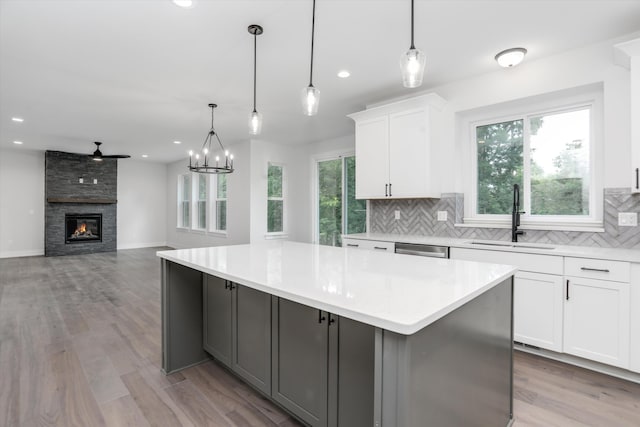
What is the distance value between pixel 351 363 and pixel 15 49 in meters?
3.77

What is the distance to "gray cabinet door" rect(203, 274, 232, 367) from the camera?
2.23 metres

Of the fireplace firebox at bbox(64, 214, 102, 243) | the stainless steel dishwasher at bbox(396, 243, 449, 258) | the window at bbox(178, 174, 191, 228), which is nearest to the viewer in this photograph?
the stainless steel dishwasher at bbox(396, 243, 449, 258)

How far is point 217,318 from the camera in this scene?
7.70 ft

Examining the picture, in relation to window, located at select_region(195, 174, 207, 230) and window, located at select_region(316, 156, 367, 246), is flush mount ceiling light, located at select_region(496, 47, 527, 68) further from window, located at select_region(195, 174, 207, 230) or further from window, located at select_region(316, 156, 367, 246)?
window, located at select_region(195, 174, 207, 230)

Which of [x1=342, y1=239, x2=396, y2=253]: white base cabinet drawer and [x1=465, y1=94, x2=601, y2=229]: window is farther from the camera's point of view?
[x1=342, y1=239, x2=396, y2=253]: white base cabinet drawer

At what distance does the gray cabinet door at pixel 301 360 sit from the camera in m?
1.58

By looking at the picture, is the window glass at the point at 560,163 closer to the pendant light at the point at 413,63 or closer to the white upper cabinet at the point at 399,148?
the white upper cabinet at the point at 399,148

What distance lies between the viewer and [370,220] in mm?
4520

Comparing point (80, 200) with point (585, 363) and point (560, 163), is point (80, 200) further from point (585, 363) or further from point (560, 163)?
point (585, 363)

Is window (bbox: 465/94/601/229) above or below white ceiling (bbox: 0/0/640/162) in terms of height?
below

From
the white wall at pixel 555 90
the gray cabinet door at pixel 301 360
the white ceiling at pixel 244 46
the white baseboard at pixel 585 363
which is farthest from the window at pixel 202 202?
the white baseboard at pixel 585 363

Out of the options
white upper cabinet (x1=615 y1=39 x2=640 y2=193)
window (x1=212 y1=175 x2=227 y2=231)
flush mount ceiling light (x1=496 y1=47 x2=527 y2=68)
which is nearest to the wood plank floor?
white upper cabinet (x1=615 y1=39 x2=640 y2=193)

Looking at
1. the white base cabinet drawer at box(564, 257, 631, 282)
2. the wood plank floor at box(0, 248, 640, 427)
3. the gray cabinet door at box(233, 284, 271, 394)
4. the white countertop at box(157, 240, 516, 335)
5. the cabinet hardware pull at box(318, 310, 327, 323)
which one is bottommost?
the wood plank floor at box(0, 248, 640, 427)

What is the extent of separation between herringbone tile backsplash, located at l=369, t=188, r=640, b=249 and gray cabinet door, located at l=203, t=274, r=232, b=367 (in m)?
2.56
